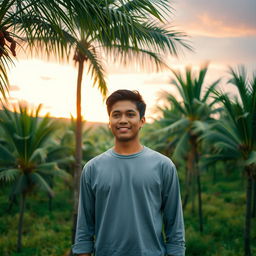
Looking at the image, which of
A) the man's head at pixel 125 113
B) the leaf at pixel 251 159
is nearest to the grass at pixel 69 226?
the leaf at pixel 251 159

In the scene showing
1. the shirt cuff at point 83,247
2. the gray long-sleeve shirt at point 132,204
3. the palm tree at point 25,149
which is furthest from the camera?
the palm tree at point 25,149

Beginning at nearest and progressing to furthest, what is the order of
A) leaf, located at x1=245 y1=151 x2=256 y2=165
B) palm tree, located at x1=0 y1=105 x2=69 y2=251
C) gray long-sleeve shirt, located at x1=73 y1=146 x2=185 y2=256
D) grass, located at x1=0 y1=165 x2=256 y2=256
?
gray long-sleeve shirt, located at x1=73 y1=146 x2=185 y2=256 → leaf, located at x1=245 y1=151 x2=256 y2=165 → palm tree, located at x1=0 y1=105 x2=69 y2=251 → grass, located at x1=0 y1=165 x2=256 y2=256

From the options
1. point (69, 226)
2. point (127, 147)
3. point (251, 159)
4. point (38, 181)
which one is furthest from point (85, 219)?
point (69, 226)

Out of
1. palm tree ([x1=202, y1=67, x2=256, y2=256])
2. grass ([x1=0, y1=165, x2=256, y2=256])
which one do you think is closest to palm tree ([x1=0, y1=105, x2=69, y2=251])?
grass ([x1=0, y1=165, x2=256, y2=256])

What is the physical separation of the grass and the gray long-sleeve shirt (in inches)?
474

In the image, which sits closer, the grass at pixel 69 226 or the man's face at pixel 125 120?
the man's face at pixel 125 120

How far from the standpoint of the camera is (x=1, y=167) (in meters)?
14.6

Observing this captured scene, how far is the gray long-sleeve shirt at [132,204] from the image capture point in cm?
221

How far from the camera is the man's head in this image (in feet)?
7.64

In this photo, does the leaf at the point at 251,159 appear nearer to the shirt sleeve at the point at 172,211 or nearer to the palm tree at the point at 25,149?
the palm tree at the point at 25,149

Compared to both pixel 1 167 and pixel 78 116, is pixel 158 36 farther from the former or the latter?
pixel 1 167

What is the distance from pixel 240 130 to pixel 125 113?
993 centimetres

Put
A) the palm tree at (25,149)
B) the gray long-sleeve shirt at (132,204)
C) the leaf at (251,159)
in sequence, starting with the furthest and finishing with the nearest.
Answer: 1. the palm tree at (25,149)
2. the leaf at (251,159)
3. the gray long-sleeve shirt at (132,204)

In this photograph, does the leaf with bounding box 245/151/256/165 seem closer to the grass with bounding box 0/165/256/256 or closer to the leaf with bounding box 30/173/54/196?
the grass with bounding box 0/165/256/256
